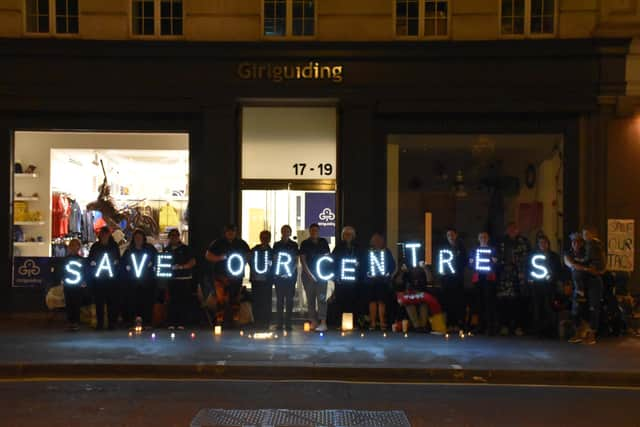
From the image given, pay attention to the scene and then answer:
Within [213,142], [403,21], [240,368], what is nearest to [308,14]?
[403,21]

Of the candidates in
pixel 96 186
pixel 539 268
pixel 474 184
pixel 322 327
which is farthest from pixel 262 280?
pixel 539 268

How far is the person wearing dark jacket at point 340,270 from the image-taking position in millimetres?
13180

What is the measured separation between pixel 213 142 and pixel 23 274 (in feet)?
14.5

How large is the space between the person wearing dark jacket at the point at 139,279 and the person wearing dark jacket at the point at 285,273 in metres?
2.17

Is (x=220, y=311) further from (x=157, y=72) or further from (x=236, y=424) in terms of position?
(x=236, y=424)

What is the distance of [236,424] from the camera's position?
23.9ft

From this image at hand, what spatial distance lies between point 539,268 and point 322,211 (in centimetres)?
419

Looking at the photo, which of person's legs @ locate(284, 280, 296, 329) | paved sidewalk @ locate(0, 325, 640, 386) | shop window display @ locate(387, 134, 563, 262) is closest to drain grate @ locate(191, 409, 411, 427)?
paved sidewalk @ locate(0, 325, 640, 386)

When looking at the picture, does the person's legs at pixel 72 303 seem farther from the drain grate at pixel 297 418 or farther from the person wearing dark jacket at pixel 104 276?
the drain grate at pixel 297 418

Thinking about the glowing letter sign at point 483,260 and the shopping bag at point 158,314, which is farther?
the shopping bag at point 158,314

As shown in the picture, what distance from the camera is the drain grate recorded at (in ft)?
24.0

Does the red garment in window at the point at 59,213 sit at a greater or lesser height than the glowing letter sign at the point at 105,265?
greater

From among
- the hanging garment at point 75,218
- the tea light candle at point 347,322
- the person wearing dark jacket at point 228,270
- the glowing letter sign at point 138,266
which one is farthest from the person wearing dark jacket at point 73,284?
the tea light candle at point 347,322

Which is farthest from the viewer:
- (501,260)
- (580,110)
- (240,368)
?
(580,110)
